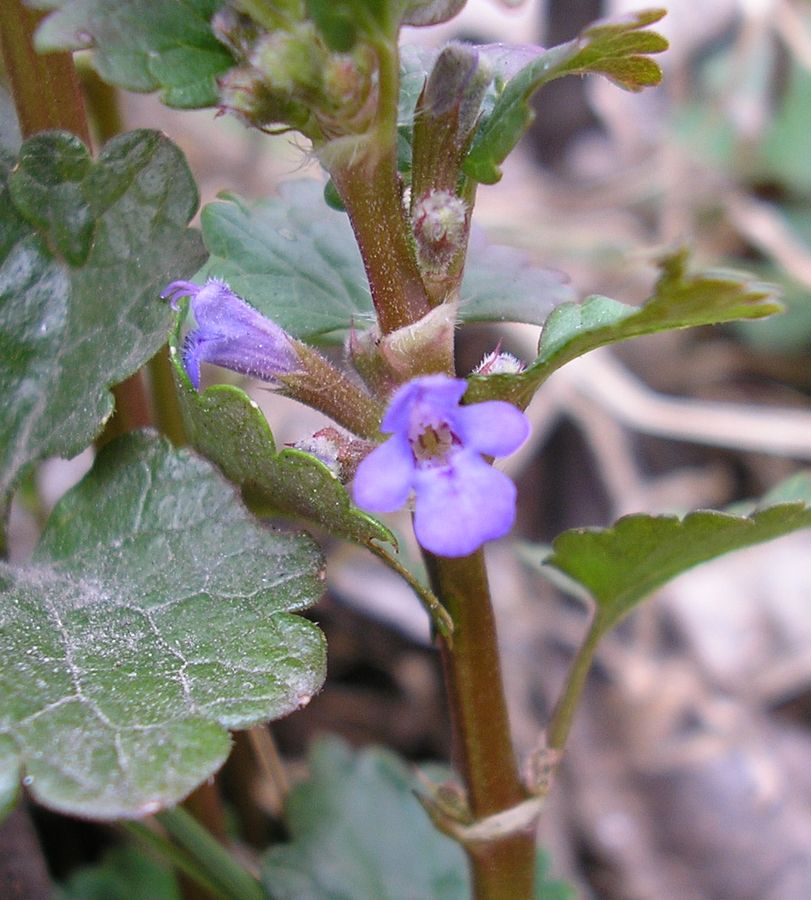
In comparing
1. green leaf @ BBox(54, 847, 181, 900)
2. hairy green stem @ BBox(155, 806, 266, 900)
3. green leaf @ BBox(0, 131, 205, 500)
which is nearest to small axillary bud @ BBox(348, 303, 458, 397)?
green leaf @ BBox(0, 131, 205, 500)

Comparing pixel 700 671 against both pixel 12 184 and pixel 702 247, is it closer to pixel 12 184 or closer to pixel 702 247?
pixel 702 247

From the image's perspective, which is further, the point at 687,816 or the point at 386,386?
the point at 687,816

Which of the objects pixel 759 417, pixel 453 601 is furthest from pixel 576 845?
pixel 453 601

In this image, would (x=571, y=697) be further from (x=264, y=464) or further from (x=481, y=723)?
(x=264, y=464)

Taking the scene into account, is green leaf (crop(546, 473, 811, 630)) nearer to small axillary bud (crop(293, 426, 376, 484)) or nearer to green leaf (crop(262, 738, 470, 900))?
small axillary bud (crop(293, 426, 376, 484))

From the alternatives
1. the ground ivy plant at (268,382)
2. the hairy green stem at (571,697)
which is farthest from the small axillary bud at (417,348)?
the hairy green stem at (571,697)

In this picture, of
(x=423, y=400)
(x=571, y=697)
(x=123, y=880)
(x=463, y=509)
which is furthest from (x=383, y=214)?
(x=123, y=880)
